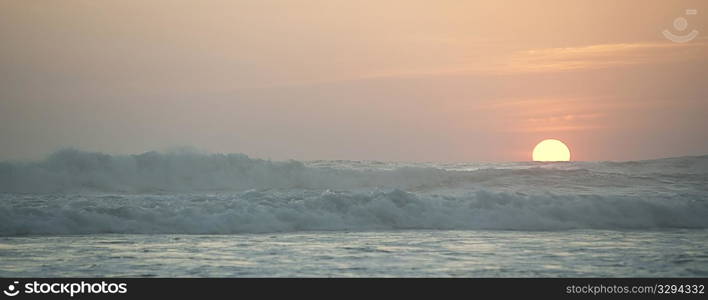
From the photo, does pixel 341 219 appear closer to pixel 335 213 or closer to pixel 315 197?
pixel 335 213

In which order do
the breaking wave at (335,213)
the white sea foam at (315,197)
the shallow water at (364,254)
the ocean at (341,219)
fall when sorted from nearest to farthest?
the shallow water at (364,254) < the ocean at (341,219) < the breaking wave at (335,213) < the white sea foam at (315,197)

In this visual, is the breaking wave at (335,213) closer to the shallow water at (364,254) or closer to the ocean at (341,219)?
the ocean at (341,219)

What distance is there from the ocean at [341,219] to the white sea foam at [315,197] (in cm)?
5

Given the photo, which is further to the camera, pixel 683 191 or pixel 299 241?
pixel 683 191

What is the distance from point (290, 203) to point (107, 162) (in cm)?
977

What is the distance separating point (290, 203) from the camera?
776 inches

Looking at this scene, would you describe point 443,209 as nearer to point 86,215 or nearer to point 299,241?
point 299,241

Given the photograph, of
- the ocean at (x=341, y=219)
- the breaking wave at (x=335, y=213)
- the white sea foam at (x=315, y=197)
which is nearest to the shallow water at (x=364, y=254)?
the ocean at (x=341, y=219)

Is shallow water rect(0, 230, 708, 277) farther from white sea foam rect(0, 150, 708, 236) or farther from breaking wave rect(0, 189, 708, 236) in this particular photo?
white sea foam rect(0, 150, 708, 236)

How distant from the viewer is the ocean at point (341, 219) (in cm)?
1244

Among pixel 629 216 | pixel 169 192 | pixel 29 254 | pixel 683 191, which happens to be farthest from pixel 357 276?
pixel 683 191

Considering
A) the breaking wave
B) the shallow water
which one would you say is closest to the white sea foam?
the breaking wave

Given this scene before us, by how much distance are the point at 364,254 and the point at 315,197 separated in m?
6.74

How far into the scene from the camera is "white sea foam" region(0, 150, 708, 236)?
1842 cm
